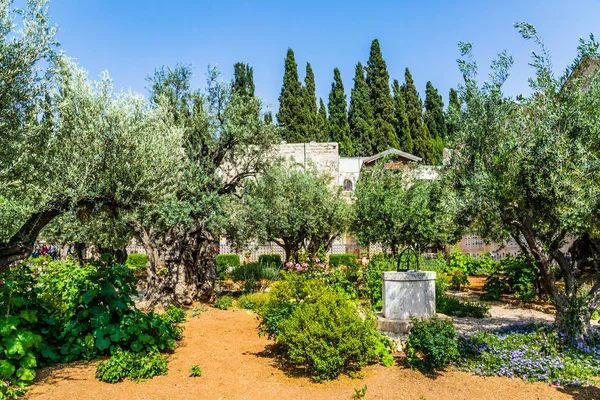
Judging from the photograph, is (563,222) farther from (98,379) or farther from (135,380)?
(98,379)

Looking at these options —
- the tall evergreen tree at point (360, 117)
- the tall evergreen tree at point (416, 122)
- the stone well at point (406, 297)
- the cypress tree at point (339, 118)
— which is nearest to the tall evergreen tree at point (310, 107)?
the cypress tree at point (339, 118)

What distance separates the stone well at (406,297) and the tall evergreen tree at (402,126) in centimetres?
4016

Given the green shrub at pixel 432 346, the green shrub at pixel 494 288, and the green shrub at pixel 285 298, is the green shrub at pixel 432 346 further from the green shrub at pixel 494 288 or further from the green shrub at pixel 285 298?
the green shrub at pixel 494 288

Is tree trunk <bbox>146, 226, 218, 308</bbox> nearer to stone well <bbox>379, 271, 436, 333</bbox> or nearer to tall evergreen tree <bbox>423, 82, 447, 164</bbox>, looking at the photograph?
stone well <bbox>379, 271, 436, 333</bbox>

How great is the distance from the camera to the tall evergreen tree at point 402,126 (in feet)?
157

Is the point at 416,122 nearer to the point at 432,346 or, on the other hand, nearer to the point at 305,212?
the point at 305,212

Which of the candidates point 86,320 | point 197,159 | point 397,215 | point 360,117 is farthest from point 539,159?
point 360,117

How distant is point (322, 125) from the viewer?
47.0m

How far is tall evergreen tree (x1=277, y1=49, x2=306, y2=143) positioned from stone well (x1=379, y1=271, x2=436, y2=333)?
116 ft

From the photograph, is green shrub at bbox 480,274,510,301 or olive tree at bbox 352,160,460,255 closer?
green shrub at bbox 480,274,510,301

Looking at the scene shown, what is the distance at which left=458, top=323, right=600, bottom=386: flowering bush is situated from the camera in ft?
19.3

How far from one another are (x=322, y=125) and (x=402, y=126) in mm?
8967

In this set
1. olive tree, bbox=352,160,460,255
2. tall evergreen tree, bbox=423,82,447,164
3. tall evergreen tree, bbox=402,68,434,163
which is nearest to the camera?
olive tree, bbox=352,160,460,255

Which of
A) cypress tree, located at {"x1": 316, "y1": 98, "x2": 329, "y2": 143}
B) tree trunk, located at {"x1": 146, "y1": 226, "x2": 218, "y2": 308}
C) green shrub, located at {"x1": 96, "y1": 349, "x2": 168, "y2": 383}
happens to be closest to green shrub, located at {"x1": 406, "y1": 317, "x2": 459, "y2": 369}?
green shrub, located at {"x1": 96, "y1": 349, "x2": 168, "y2": 383}
